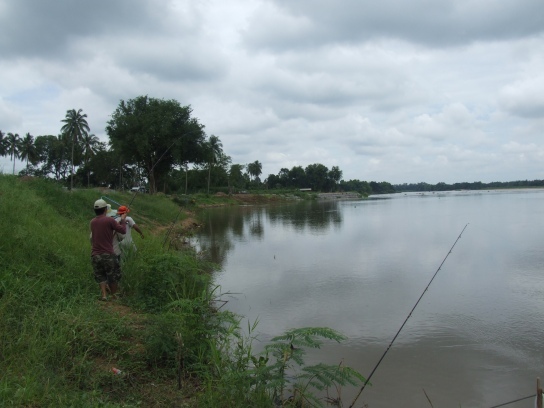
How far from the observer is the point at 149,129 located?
3491cm

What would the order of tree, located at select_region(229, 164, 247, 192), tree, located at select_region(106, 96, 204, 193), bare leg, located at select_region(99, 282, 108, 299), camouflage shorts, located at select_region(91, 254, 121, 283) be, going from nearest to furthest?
bare leg, located at select_region(99, 282, 108, 299)
camouflage shorts, located at select_region(91, 254, 121, 283)
tree, located at select_region(106, 96, 204, 193)
tree, located at select_region(229, 164, 247, 192)

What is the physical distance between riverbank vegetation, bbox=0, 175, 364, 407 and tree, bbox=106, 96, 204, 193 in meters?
28.9

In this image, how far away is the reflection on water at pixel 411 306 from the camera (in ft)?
18.2

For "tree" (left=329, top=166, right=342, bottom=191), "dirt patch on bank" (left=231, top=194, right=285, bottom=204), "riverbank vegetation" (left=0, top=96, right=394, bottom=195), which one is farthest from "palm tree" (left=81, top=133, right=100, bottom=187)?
"tree" (left=329, top=166, right=342, bottom=191)

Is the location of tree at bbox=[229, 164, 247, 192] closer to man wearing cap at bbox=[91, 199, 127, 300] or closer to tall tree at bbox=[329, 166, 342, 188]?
tall tree at bbox=[329, 166, 342, 188]

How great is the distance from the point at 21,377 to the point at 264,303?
5.90m

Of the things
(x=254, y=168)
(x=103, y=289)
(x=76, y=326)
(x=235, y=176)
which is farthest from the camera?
(x=254, y=168)

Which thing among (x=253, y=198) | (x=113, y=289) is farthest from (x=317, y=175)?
(x=113, y=289)

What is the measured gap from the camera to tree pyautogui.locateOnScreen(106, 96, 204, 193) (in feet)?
117

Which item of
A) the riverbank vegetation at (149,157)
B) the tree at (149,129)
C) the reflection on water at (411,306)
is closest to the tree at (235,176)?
the riverbank vegetation at (149,157)

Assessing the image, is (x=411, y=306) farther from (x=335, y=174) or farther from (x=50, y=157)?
(x=335, y=174)

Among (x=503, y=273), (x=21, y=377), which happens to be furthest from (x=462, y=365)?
(x=503, y=273)

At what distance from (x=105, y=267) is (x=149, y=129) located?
3020 centimetres

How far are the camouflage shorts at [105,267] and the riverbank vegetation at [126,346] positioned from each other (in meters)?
0.27
